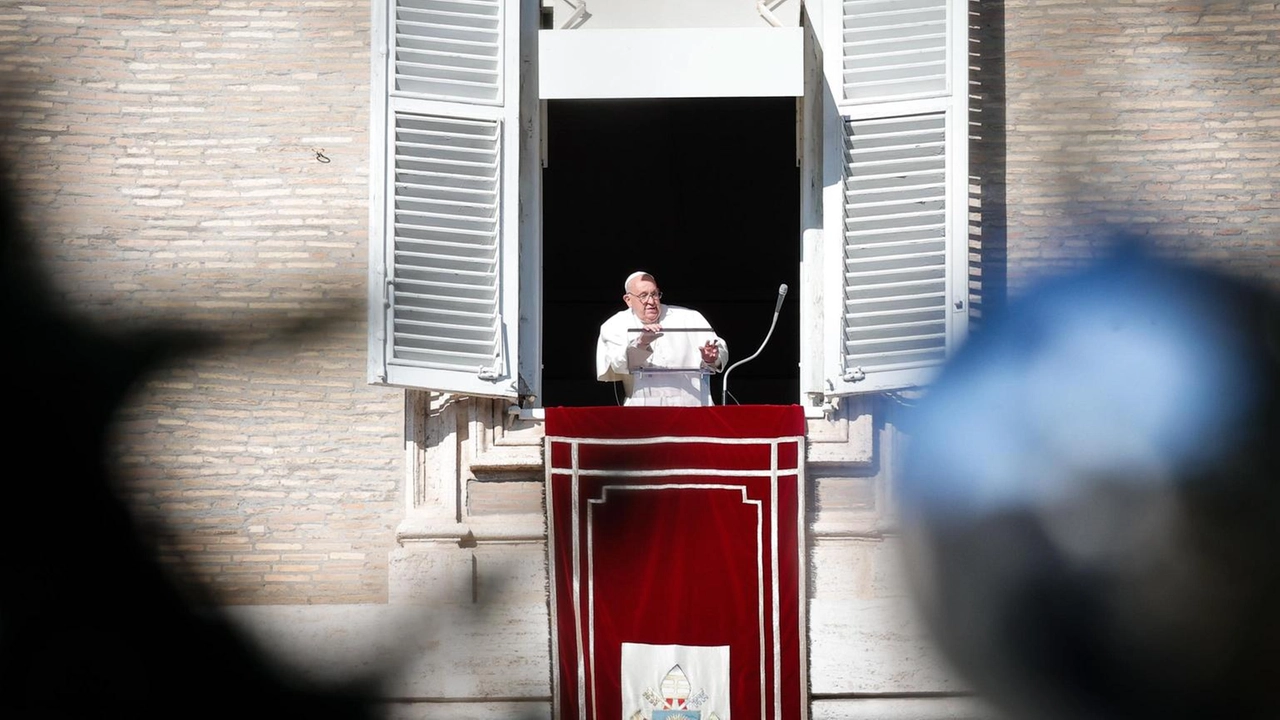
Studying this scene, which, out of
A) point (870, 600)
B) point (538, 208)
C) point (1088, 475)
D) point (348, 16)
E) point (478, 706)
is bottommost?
point (478, 706)

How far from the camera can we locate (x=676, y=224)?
11836 millimetres

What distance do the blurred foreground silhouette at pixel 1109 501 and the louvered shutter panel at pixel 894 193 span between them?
0.75ft

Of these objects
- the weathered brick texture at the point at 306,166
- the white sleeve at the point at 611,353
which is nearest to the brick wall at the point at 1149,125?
the weathered brick texture at the point at 306,166

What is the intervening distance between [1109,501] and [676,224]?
6.41 meters

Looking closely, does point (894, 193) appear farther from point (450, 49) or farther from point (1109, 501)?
point (450, 49)

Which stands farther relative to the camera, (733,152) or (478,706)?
→ (733,152)

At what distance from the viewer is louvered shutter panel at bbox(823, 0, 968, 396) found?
18.3ft

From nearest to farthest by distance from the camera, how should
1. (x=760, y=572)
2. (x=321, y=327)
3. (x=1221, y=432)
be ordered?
(x=321, y=327) < (x=760, y=572) < (x=1221, y=432)

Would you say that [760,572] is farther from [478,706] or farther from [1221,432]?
[1221,432]

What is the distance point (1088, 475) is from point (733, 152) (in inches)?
190

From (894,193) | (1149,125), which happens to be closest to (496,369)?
(894,193)

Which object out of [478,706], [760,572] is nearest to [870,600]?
[760,572]

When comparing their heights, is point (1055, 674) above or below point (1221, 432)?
below

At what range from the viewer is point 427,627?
18.7ft
